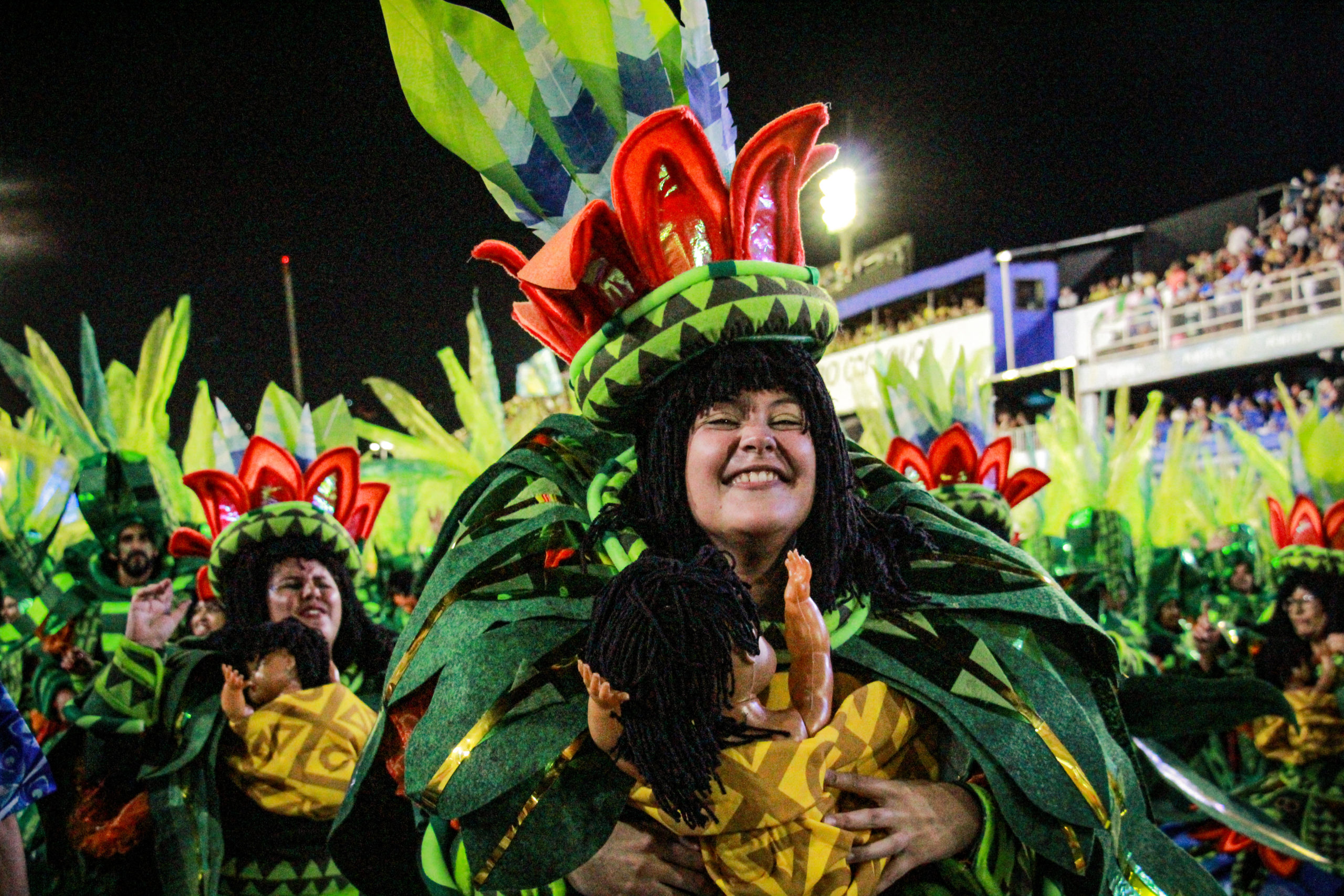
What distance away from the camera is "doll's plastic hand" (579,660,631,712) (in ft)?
4.06

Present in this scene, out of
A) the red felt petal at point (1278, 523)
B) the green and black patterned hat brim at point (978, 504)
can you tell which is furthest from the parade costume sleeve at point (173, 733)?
the red felt petal at point (1278, 523)

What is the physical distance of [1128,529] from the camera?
282 inches

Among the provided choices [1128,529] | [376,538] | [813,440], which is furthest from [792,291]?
[376,538]

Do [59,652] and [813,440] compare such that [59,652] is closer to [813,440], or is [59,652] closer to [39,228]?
[39,228]

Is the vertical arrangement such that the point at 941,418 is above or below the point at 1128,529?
above

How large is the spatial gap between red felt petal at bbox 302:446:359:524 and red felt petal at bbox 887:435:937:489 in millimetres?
1924

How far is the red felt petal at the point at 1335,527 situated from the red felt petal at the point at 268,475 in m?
4.44

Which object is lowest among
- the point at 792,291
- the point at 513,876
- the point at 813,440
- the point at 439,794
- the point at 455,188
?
the point at 513,876

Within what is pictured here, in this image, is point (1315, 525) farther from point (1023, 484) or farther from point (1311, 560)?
point (1023, 484)

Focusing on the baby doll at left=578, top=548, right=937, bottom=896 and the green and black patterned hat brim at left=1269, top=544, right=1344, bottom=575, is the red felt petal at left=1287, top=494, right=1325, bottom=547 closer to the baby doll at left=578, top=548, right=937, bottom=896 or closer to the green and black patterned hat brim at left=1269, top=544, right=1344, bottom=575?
the green and black patterned hat brim at left=1269, top=544, right=1344, bottom=575

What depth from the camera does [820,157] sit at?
1.76 metres

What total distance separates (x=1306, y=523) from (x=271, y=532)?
14.8ft

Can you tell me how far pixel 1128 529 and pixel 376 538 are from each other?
5404 millimetres

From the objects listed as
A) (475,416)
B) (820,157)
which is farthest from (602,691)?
(475,416)
